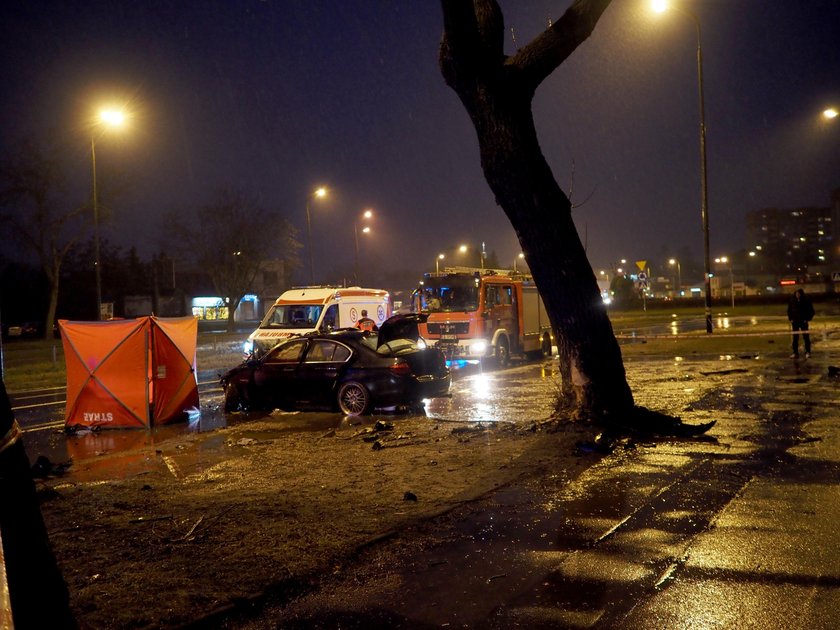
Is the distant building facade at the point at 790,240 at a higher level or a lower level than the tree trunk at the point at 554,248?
higher

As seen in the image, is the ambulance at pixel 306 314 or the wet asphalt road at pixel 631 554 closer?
the wet asphalt road at pixel 631 554

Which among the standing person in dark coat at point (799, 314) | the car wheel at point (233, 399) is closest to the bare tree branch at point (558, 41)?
the car wheel at point (233, 399)

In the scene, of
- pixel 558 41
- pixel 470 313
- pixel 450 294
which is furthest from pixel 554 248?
pixel 450 294

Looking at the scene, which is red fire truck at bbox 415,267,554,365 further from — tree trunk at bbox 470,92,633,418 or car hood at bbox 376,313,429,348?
tree trunk at bbox 470,92,633,418

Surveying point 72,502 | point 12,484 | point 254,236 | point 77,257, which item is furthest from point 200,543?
point 77,257

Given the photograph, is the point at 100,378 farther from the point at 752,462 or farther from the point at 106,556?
the point at 752,462

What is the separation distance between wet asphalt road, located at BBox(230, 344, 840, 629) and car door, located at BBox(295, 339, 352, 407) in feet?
18.1

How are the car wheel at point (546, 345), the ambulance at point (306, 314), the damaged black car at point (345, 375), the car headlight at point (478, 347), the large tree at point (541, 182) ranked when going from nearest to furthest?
the large tree at point (541, 182), the damaged black car at point (345, 375), the ambulance at point (306, 314), the car headlight at point (478, 347), the car wheel at point (546, 345)

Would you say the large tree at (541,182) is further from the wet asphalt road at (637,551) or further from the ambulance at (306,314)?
the ambulance at (306,314)

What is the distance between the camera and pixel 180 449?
1097 centimetres

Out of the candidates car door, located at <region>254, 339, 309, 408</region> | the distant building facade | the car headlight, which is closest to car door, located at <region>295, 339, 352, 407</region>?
car door, located at <region>254, 339, 309, 408</region>

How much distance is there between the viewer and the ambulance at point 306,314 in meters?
21.8

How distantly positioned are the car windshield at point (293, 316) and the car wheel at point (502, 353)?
5.57 metres

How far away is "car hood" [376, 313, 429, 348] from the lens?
565 inches
